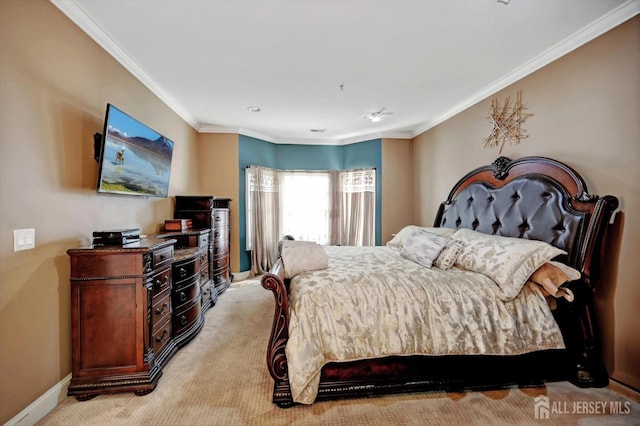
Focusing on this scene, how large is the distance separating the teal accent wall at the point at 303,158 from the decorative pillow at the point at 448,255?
2750 mm

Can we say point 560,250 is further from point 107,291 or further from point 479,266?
point 107,291

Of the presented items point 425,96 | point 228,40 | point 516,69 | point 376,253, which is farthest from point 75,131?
point 516,69

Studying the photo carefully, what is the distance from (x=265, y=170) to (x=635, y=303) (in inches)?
196

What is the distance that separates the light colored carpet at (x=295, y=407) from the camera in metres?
1.70

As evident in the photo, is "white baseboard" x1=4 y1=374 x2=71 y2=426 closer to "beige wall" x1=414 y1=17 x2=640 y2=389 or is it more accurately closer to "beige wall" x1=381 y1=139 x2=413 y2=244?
"beige wall" x1=414 y1=17 x2=640 y2=389

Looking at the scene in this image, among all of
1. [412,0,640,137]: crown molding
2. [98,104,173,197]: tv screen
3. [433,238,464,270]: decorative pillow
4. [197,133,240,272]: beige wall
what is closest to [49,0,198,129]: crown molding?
[98,104,173,197]: tv screen

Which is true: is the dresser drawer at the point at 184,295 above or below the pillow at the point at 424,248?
below

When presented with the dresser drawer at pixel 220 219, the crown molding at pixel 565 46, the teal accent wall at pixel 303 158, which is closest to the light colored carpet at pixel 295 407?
the dresser drawer at pixel 220 219

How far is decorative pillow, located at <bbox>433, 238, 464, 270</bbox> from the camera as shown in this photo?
238 centimetres

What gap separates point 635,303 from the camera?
6.22ft

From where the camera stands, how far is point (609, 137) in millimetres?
2037

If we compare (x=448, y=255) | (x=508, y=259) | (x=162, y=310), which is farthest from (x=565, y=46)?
(x=162, y=310)

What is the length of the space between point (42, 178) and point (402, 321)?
2539mm

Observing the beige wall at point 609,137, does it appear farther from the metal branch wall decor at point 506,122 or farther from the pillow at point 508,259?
the pillow at point 508,259
